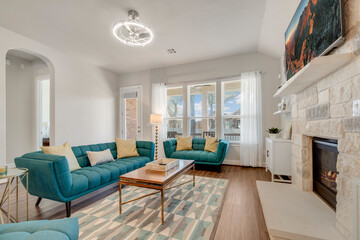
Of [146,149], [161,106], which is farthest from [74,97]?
[146,149]

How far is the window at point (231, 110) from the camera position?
4484 millimetres

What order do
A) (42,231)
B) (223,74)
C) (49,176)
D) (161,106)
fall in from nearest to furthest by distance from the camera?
(42,231), (49,176), (223,74), (161,106)

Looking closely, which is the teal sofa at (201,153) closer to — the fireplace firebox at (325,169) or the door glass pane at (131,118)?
the fireplace firebox at (325,169)

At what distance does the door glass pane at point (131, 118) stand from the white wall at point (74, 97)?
1.44ft

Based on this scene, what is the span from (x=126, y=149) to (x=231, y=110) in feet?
9.81

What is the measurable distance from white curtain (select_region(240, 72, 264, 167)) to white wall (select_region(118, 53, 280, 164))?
18cm

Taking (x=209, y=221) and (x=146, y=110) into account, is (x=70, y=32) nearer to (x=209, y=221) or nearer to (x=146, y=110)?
(x=146, y=110)

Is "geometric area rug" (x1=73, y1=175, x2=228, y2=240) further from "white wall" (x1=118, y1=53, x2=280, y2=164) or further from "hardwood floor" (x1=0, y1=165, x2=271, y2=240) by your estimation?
"white wall" (x1=118, y1=53, x2=280, y2=164)

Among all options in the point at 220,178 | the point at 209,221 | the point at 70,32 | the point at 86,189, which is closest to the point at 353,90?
the point at 209,221

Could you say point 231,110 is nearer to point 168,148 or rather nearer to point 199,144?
point 199,144

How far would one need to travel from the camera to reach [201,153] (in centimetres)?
383

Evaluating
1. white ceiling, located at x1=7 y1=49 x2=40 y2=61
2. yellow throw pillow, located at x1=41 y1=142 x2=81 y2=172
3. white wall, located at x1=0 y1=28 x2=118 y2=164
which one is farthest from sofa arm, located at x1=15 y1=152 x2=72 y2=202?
white ceiling, located at x1=7 y1=49 x2=40 y2=61

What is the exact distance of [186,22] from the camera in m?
2.91

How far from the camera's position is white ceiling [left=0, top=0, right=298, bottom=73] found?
2.48 meters
